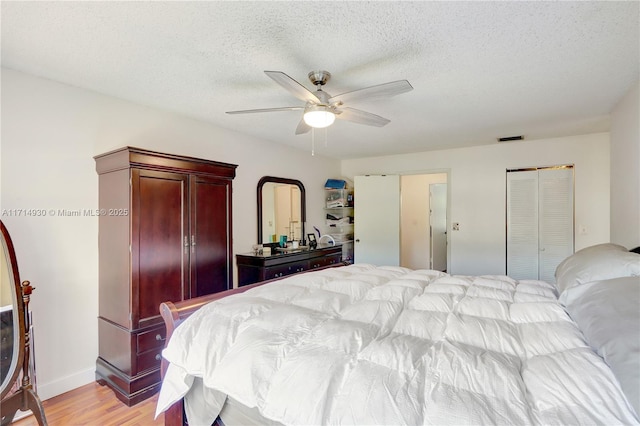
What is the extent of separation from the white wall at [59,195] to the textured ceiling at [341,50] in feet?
0.56

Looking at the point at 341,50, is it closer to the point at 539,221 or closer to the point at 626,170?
the point at 626,170

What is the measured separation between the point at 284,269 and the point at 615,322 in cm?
295

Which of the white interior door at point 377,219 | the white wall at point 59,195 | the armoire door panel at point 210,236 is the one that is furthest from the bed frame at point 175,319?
the white interior door at point 377,219

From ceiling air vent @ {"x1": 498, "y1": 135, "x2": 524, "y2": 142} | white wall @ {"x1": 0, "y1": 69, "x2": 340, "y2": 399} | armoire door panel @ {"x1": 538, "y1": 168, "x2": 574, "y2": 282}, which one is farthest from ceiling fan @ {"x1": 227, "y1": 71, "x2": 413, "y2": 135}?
armoire door panel @ {"x1": 538, "y1": 168, "x2": 574, "y2": 282}

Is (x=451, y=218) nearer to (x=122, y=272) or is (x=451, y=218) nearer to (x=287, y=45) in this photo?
(x=287, y=45)

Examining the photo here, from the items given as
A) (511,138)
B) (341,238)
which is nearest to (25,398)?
(341,238)

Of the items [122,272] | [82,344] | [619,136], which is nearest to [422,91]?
[619,136]

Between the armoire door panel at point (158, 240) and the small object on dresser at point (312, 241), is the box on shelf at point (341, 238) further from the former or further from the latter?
the armoire door panel at point (158, 240)

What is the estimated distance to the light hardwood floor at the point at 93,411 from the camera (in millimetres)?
1989

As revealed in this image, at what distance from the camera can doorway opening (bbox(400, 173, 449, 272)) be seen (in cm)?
599

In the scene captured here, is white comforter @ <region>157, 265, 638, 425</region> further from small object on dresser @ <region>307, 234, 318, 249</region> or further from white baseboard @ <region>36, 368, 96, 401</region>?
Result: small object on dresser @ <region>307, 234, 318, 249</region>

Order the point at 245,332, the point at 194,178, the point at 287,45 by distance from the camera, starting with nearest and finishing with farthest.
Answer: the point at 245,332 → the point at 287,45 → the point at 194,178

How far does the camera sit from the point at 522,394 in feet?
2.92

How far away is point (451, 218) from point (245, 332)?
4.10 metres
